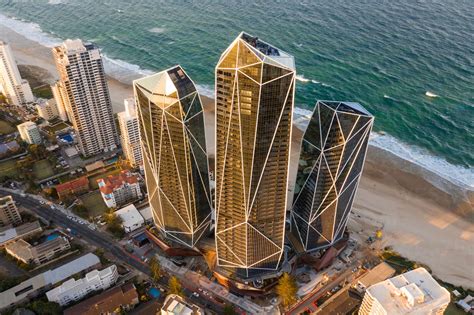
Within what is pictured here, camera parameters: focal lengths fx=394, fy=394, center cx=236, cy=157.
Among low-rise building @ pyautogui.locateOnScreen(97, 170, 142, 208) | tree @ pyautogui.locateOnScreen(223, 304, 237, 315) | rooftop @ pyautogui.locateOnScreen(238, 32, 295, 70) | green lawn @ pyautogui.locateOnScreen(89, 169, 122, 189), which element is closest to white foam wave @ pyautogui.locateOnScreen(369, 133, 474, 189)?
tree @ pyautogui.locateOnScreen(223, 304, 237, 315)

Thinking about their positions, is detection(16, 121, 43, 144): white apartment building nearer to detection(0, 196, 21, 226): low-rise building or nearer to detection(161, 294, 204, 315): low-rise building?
detection(0, 196, 21, 226): low-rise building

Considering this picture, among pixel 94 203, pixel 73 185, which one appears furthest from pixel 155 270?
pixel 73 185

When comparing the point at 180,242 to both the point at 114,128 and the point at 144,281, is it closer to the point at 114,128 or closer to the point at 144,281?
the point at 144,281

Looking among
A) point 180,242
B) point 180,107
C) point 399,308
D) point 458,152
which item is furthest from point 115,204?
point 458,152

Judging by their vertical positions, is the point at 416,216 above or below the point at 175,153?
below

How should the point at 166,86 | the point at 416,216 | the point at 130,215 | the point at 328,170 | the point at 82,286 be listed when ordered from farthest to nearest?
the point at 416,216 → the point at 130,215 → the point at 82,286 → the point at 328,170 → the point at 166,86

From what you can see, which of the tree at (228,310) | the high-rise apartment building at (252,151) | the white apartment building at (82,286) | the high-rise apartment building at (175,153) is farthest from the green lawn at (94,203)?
the tree at (228,310)

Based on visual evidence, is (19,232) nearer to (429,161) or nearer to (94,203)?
(94,203)
